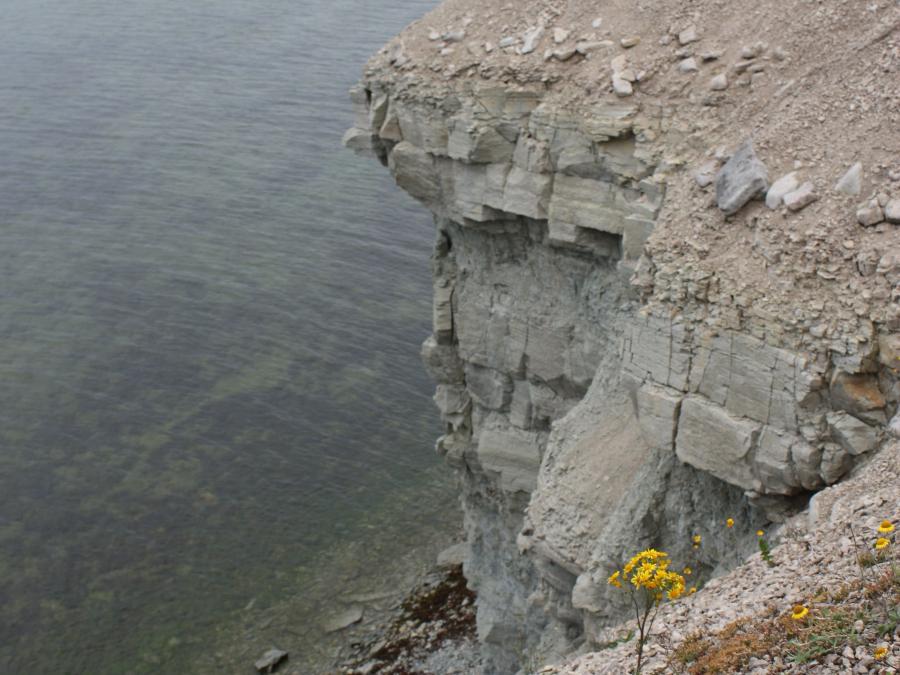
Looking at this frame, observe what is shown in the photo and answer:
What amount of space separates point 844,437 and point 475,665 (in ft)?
68.9

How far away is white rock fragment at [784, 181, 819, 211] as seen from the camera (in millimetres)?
14914

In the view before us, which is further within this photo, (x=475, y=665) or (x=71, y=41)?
(x=71, y=41)

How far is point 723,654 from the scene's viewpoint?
10461 millimetres

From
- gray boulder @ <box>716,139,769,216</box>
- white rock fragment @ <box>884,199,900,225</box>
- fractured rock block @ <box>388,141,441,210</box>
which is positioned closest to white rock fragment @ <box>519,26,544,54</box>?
fractured rock block @ <box>388,141,441,210</box>

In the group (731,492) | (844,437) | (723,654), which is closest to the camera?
(723,654)

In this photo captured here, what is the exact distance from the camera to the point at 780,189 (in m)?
15.2

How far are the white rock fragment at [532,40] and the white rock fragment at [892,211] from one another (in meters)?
9.02

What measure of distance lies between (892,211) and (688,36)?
660 centimetres

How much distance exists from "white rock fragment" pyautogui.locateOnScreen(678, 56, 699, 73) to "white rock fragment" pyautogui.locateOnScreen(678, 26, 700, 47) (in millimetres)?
545

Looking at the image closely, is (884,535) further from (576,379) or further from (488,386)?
(488,386)

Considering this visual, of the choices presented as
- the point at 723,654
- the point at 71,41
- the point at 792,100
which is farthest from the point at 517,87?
the point at 71,41

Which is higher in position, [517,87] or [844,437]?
[517,87]

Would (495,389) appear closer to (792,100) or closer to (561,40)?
(561,40)

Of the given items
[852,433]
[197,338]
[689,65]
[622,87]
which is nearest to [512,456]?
[622,87]
